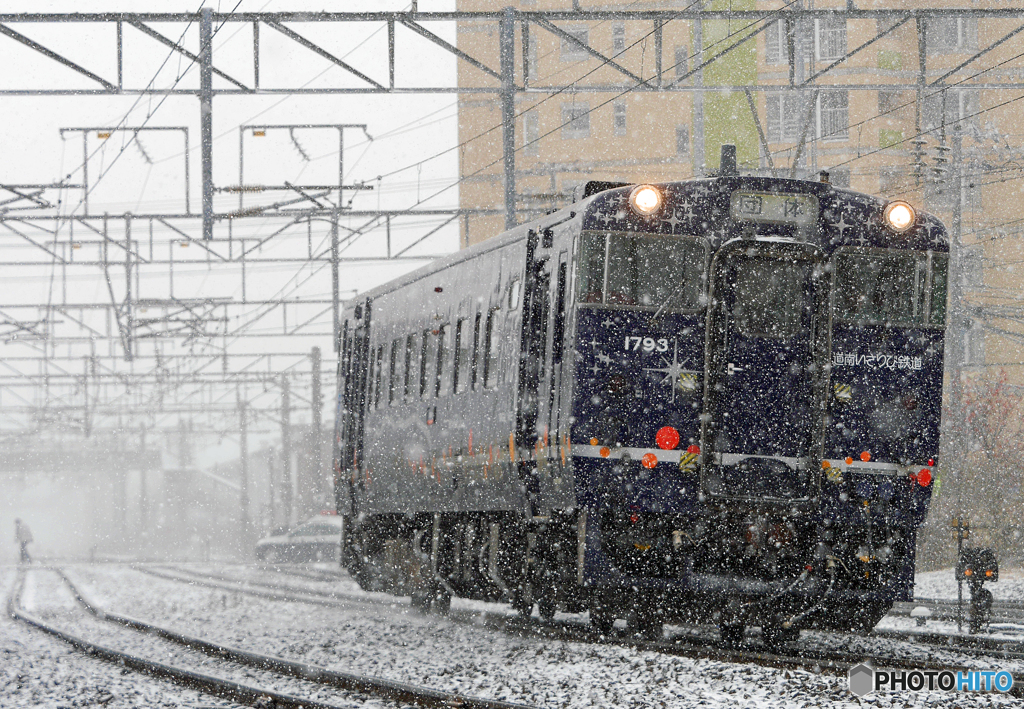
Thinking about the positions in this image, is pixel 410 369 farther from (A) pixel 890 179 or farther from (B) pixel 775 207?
(A) pixel 890 179

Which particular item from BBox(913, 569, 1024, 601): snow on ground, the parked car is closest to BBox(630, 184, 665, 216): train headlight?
BBox(913, 569, 1024, 601): snow on ground

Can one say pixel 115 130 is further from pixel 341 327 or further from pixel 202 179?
pixel 341 327

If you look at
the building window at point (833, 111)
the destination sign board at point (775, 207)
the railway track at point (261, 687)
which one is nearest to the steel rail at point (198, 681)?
the railway track at point (261, 687)

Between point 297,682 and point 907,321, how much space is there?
201 inches

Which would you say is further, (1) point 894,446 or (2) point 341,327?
(2) point 341,327

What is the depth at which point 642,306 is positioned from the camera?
10945mm

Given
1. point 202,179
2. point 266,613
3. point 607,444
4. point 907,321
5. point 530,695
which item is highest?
point 202,179

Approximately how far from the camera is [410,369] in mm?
15633

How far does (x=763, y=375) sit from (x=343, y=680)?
3.64m

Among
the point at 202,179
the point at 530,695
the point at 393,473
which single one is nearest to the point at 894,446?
the point at 530,695

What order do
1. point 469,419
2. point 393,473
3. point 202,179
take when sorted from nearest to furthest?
point 469,419 → point 393,473 → point 202,179

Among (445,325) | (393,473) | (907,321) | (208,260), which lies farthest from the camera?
(208,260)

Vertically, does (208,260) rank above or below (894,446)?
above

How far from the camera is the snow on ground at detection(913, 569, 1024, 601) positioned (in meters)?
18.0
